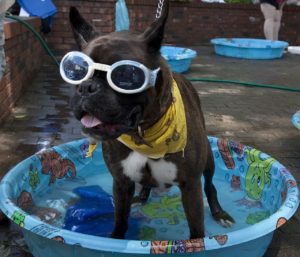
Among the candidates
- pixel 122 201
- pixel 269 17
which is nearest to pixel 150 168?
pixel 122 201

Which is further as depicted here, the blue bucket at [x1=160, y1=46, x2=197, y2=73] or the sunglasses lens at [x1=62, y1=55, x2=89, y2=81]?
the blue bucket at [x1=160, y1=46, x2=197, y2=73]

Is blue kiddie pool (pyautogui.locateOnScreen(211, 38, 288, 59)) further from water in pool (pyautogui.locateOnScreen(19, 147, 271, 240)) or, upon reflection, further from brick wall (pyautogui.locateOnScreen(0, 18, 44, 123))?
water in pool (pyautogui.locateOnScreen(19, 147, 271, 240))

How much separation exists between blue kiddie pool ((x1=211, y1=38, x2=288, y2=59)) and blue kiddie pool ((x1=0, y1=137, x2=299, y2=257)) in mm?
6897

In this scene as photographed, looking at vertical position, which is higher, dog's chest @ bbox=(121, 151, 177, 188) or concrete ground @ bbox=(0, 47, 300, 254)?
dog's chest @ bbox=(121, 151, 177, 188)

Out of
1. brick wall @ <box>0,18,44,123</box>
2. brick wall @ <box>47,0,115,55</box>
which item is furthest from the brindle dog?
brick wall @ <box>47,0,115,55</box>

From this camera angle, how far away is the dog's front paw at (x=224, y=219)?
332cm

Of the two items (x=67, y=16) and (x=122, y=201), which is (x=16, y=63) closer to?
(x=67, y=16)

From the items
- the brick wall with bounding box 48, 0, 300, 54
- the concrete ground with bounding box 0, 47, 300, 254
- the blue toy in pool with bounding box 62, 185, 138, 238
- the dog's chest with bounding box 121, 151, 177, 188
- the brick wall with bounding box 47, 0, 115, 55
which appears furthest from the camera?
the brick wall with bounding box 48, 0, 300, 54

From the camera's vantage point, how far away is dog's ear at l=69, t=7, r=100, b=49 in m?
2.33

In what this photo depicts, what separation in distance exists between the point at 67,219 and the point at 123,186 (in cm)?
89

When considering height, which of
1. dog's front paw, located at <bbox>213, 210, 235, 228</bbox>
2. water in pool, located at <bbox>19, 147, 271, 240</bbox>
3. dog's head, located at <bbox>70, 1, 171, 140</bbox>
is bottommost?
water in pool, located at <bbox>19, 147, 271, 240</bbox>

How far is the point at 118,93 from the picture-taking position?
1.97m

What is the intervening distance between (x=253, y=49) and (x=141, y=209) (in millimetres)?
7779

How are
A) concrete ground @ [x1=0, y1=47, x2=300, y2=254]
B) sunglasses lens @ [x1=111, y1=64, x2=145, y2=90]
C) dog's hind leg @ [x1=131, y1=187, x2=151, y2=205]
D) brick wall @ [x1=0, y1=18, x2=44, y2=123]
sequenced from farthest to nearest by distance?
brick wall @ [x1=0, y1=18, x2=44, y2=123] < dog's hind leg @ [x1=131, y1=187, x2=151, y2=205] < concrete ground @ [x1=0, y1=47, x2=300, y2=254] < sunglasses lens @ [x1=111, y1=64, x2=145, y2=90]
